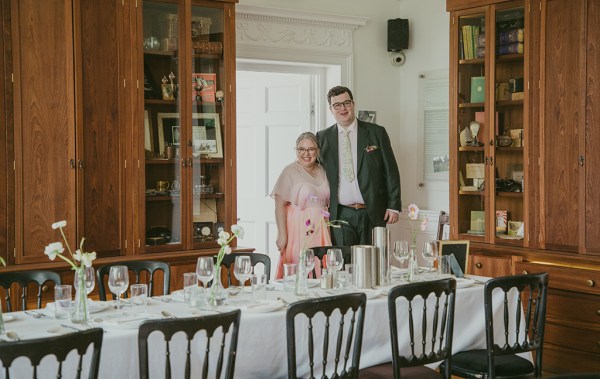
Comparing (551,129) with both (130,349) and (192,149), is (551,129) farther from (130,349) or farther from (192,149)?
(130,349)

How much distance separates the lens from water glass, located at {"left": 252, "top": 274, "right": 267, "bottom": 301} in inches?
138

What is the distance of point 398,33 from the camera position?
6422 millimetres

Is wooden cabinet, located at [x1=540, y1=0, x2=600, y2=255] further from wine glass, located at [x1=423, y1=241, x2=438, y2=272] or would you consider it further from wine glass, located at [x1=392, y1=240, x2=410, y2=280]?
wine glass, located at [x1=392, y1=240, x2=410, y2=280]

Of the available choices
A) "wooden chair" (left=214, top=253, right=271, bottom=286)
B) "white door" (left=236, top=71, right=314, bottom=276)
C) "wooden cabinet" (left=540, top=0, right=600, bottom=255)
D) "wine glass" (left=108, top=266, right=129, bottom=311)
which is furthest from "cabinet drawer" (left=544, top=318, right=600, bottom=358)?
"wine glass" (left=108, top=266, right=129, bottom=311)

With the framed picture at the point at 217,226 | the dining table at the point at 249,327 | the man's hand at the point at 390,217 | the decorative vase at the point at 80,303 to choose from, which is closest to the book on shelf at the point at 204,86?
the framed picture at the point at 217,226

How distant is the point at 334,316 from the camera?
332 cm

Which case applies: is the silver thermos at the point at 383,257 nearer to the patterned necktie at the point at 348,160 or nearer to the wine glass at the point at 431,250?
the wine glass at the point at 431,250

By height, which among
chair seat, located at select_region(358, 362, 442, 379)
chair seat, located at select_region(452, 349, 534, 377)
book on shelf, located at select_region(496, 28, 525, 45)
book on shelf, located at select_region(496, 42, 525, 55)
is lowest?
chair seat, located at select_region(452, 349, 534, 377)

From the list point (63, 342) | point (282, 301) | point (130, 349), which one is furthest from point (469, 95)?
point (63, 342)

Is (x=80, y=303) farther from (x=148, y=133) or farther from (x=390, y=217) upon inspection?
(x=390, y=217)

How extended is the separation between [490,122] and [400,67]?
58.2 inches

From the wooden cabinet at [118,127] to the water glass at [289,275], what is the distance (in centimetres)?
143

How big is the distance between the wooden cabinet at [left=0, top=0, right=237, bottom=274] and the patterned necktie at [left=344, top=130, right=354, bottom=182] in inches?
32.8

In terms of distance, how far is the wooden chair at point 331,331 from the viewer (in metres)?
2.80
